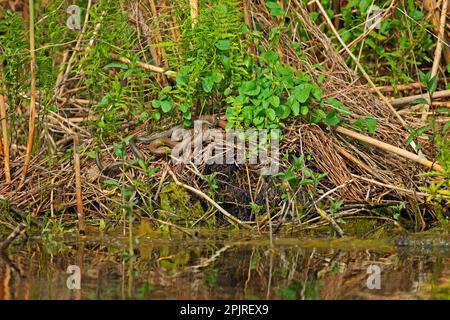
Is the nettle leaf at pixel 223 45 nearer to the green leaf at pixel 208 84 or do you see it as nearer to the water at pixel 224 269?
the green leaf at pixel 208 84

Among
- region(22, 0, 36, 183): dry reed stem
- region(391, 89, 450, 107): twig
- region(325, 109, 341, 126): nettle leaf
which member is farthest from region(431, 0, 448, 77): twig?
region(22, 0, 36, 183): dry reed stem

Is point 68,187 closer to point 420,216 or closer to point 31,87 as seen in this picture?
point 31,87

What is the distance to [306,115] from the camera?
4.85 metres

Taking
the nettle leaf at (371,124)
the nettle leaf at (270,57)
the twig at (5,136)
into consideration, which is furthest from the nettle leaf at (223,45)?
the twig at (5,136)

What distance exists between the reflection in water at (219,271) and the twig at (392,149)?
2.01 feet

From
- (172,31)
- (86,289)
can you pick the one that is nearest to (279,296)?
(86,289)

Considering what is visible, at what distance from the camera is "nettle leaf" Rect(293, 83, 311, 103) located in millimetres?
4637

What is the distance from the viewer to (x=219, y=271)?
12.1ft

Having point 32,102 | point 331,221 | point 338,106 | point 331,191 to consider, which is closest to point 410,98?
point 338,106

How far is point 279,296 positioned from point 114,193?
1.64 metres

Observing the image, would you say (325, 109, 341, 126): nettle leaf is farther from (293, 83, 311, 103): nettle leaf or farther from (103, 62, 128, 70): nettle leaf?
(103, 62, 128, 70): nettle leaf

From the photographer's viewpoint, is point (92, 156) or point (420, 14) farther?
point (420, 14)

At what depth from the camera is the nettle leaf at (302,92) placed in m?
4.64

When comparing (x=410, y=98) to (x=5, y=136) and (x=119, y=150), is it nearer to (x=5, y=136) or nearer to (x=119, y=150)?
(x=119, y=150)
